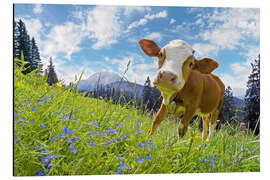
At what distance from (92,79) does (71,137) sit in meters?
0.70

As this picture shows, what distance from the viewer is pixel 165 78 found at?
69.9 inches

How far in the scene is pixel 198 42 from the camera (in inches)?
86.9

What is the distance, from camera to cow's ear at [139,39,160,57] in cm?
203

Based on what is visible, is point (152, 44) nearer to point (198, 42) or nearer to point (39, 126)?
point (198, 42)

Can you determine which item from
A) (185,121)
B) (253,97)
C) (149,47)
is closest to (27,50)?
(149,47)

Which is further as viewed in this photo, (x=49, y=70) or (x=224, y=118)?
(x=224, y=118)

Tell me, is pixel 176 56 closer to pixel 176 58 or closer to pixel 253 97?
pixel 176 58

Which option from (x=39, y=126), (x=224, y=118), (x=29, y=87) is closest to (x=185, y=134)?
(x=224, y=118)

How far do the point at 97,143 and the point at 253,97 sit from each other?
146 cm

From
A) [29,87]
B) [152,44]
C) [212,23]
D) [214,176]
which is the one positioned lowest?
[214,176]

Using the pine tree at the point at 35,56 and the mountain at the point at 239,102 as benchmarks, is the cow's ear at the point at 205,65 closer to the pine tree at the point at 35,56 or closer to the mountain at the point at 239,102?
the mountain at the point at 239,102

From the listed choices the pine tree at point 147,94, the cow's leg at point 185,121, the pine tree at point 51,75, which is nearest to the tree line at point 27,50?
the pine tree at point 51,75

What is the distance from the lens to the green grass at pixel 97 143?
4.89ft

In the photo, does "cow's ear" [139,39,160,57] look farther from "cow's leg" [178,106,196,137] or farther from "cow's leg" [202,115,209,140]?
"cow's leg" [202,115,209,140]
